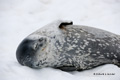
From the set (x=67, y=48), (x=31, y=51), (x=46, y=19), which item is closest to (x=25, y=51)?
(x=31, y=51)

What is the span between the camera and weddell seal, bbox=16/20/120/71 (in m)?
2.55

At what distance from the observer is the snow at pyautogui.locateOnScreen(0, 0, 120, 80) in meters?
2.51

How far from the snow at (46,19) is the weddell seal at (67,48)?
0.09 meters

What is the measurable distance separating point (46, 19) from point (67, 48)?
6.46ft

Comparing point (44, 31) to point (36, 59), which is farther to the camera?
point (44, 31)

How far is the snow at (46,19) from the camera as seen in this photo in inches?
99.0

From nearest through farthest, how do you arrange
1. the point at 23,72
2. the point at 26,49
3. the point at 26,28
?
the point at 23,72, the point at 26,49, the point at 26,28

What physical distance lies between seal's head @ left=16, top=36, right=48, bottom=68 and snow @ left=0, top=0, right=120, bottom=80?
7cm

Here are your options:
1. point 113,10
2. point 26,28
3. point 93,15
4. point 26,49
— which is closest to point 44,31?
point 26,49

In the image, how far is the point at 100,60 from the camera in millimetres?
2797

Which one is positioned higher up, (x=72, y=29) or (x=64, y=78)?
(x=72, y=29)

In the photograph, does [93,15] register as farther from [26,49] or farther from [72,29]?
[26,49]

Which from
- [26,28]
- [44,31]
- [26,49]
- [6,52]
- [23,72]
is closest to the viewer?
[23,72]

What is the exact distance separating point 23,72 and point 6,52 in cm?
85
